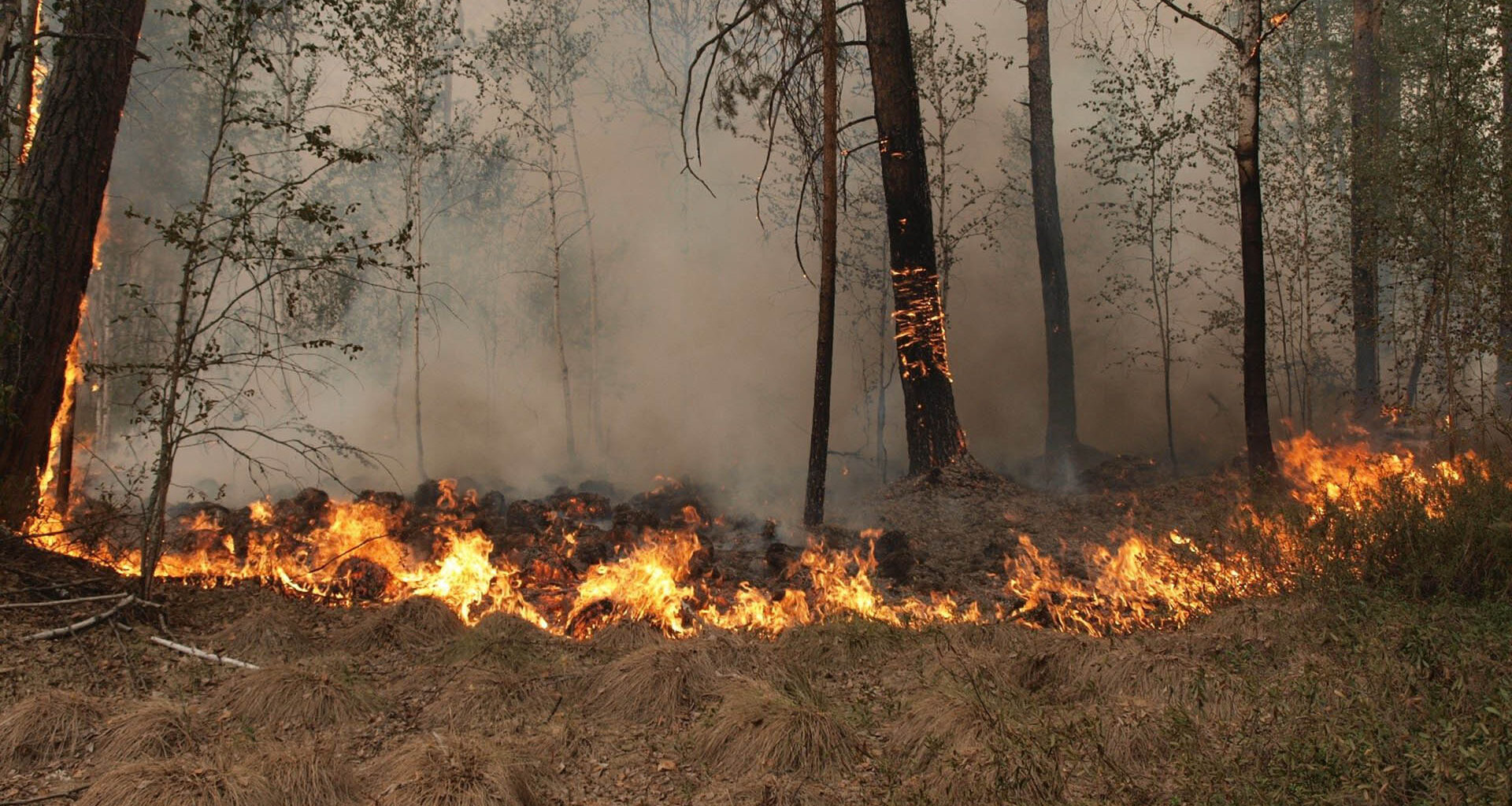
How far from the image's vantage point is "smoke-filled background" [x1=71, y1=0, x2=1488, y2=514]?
743 inches

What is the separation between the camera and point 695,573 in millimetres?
8633

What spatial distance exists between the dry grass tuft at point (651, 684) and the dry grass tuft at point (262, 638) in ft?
6.24

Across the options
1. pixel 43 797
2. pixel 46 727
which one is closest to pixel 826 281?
pixel 46 727

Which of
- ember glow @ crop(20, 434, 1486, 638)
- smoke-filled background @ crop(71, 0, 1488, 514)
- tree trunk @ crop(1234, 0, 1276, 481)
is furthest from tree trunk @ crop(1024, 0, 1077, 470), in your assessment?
tree trunk @ crop(1234, 0, 1276, 481)

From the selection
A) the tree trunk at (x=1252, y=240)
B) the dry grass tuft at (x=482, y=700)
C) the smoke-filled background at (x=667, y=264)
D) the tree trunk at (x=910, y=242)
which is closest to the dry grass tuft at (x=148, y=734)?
the dry grass tuft at (x=482, y=700)

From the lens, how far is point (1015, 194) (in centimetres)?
2492

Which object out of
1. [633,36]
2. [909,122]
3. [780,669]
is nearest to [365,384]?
[633,36]

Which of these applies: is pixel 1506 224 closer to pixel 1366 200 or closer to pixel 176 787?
pixel 1366 200

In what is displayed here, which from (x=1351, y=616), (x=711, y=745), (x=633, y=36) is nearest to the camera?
(x=711, y=745)

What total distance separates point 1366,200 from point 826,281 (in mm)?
9616

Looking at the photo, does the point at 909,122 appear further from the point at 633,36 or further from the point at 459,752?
the point at 633,36

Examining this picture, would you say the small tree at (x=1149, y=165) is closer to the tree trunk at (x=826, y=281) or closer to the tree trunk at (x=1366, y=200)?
the tree trunk at (x=1366, y=200)

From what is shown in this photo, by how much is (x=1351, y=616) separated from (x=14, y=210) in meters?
8.61

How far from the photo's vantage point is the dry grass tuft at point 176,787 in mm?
3979
